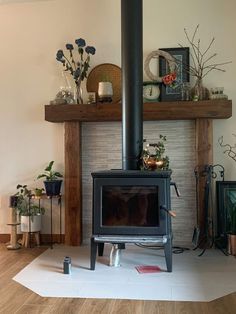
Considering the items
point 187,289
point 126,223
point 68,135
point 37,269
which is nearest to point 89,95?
point 68,135

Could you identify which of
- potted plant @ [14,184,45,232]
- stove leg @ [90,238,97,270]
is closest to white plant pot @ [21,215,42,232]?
potted plant @ [14,184,45,232]

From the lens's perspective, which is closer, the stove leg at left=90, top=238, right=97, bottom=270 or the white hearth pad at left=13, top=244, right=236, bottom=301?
the white hearth pad at left=13, top=244, right=236, bottom=301

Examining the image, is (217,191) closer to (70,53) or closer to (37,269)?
(37,269)

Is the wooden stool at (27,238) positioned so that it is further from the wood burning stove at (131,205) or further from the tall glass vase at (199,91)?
the tall glass vase at (199,91)

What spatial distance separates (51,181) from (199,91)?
5.85 ft

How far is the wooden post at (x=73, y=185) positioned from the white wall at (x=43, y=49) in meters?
0.17

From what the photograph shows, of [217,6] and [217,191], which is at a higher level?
[217,6]

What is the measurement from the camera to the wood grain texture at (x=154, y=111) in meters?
3.53

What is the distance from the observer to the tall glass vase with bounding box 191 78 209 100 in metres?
3.65

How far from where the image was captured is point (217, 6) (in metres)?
3.77

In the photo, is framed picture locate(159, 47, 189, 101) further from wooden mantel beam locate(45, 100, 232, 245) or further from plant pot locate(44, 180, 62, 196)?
plant pot locate(44, 180, 62, 196)

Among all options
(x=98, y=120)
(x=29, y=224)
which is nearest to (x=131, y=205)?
(x=98, y=120)

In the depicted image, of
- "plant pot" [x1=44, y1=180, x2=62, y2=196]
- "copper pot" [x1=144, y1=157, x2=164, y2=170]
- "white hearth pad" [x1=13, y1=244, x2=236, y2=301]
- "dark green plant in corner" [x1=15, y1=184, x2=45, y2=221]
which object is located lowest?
"white hearth pad" [x1=13, y1=244, x2=236, y2=301]

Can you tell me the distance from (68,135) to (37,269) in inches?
56.7
